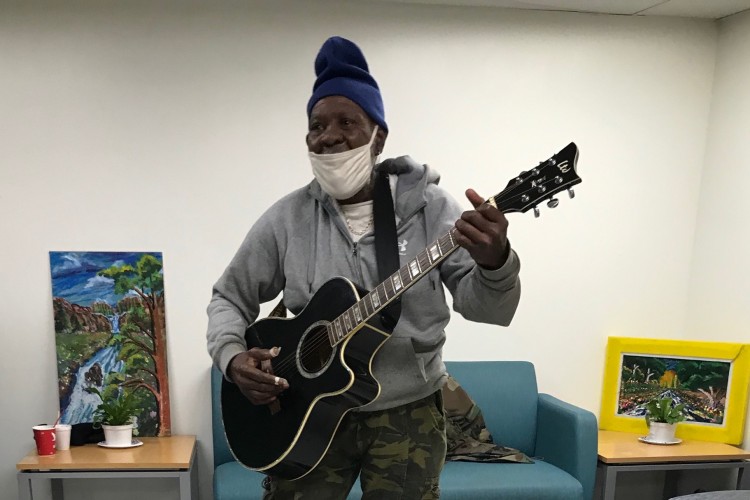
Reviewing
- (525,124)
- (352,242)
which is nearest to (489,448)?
(525,124)

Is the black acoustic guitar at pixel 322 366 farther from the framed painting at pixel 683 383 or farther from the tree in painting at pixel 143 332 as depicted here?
the framed painting at pixel 683 383

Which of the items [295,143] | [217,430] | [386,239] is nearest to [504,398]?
[217,430]

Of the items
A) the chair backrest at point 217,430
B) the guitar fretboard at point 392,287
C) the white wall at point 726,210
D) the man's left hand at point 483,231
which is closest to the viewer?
the man's left hand at point 483,231

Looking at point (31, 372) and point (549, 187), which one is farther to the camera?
point (31, 372)

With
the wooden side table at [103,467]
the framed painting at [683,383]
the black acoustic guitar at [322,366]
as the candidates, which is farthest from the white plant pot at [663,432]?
the black acoustic guitar at [322,366]

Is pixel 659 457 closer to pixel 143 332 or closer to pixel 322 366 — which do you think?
pixel 322 366

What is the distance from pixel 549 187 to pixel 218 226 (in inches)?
83.6

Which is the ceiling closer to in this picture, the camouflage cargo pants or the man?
the man

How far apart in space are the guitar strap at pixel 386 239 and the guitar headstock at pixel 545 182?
30cm

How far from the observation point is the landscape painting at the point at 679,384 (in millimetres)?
3113

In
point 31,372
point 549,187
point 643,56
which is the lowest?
point 31,372

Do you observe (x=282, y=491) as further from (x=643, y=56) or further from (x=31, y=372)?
(x=643, y=56)

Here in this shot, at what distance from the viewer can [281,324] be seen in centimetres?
157

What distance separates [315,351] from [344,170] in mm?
407
